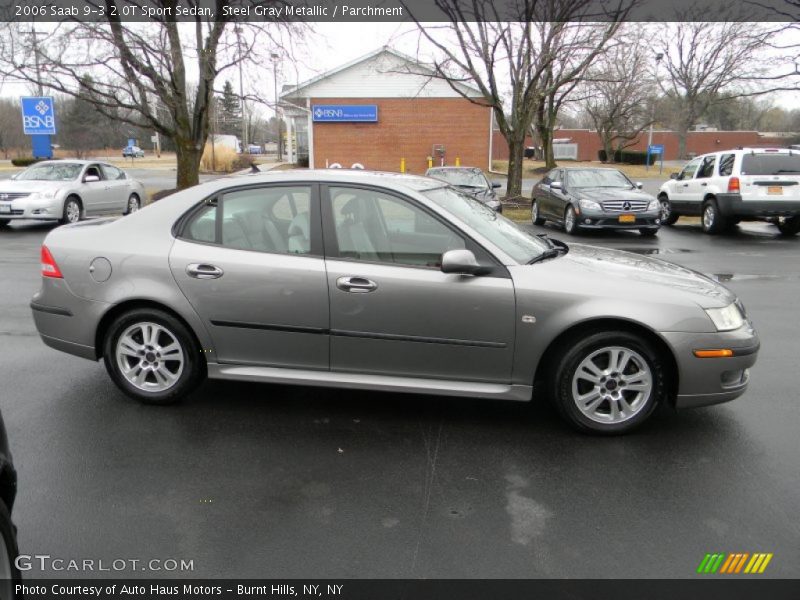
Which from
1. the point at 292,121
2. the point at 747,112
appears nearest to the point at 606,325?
the point at 292,121

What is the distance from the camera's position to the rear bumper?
14047 mm

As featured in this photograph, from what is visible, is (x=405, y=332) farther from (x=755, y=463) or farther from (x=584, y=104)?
(x=584, y=104)

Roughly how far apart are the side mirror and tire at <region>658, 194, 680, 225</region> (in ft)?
47.8

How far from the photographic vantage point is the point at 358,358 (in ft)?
14.2

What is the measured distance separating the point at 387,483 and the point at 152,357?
1.98 m

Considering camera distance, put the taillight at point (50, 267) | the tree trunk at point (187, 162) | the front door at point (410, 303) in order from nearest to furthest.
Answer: the front door at point (410, 303) → the taillight at point (50, 267) → the tree trunk at point (187, 162)

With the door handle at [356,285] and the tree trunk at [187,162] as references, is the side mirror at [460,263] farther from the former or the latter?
the tree trunk at [187,162]

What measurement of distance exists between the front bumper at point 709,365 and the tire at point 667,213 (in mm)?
13963

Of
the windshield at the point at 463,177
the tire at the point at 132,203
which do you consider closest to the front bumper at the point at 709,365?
the windshield at the point at 463,177

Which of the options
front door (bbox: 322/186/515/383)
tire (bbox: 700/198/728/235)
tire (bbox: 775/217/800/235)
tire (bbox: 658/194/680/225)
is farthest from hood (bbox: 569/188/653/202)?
front door (bbox: 322/186/515/383)

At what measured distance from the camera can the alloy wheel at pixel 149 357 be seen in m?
4.59

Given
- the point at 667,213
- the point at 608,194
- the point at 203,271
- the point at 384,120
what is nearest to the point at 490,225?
the point at 203,271

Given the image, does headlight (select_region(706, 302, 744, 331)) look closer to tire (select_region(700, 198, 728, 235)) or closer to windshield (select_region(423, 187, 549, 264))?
windshield (select_region(423, 187, 549, 264))

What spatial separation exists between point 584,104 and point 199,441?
194 feet
